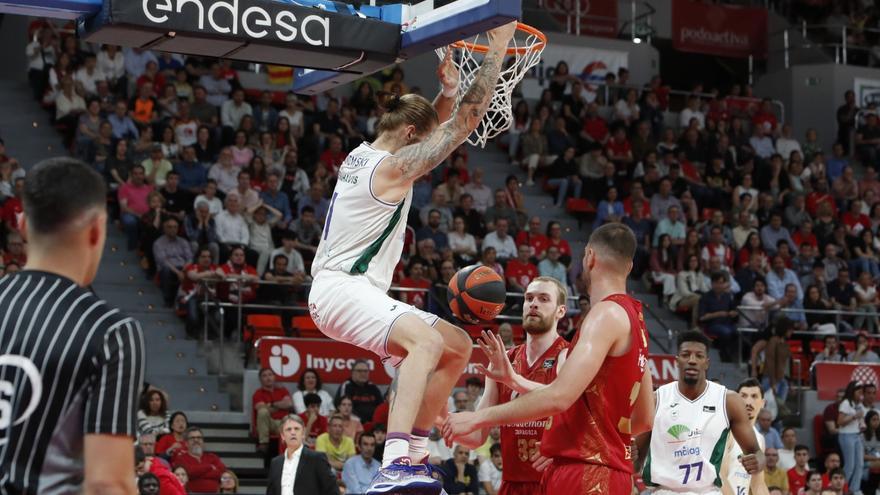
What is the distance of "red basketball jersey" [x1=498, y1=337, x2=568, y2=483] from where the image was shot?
7.51 meters

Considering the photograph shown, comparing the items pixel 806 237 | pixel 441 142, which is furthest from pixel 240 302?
pixel 806 237

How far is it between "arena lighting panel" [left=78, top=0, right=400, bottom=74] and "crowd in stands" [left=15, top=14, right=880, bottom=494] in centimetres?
584

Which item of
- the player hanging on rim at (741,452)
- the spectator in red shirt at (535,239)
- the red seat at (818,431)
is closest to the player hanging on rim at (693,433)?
the player hanging on rim at (741,452)

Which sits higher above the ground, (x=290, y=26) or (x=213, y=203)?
(x=290, y=26)

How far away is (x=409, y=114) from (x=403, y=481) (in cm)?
199

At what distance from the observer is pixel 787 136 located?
25.4 m

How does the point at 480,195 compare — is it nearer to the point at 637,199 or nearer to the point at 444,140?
the point at 637,199

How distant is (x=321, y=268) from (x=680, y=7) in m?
22.8

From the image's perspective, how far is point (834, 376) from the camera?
18703 mm

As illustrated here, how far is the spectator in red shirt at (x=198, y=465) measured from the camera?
13633 millimetres

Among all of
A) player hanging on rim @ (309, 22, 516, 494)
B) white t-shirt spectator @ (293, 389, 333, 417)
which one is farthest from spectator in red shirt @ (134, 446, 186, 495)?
player hanging on rim @ (309, 22, 516, 494)

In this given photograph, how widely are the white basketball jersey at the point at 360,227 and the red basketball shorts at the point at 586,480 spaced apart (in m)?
1.37

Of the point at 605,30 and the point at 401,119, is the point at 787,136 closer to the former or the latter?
the point at 605,30

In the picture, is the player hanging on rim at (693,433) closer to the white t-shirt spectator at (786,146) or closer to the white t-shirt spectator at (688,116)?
the white t-shirt spectator at (688,116)
